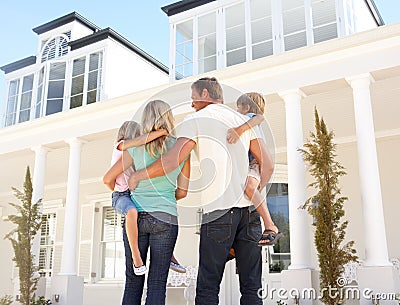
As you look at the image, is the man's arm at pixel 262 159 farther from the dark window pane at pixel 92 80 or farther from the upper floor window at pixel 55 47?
the upper floor window at pixel 55 47

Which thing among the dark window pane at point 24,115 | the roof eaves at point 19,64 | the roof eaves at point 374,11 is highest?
the roof eaves at point 19,64

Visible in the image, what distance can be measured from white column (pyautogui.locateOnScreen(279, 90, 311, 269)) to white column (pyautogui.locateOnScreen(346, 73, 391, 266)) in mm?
633

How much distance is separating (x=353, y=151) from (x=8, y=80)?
28.4 ft

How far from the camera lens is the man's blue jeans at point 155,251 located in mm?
1761

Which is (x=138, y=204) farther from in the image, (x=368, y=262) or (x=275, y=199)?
(x=275, y=199)

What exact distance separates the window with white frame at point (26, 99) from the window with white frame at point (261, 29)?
18.7 feet

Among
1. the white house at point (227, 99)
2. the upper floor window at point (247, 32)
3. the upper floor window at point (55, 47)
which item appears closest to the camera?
the white house at point (227, 99)

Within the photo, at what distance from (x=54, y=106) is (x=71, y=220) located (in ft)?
13.6

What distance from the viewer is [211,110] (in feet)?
5.60

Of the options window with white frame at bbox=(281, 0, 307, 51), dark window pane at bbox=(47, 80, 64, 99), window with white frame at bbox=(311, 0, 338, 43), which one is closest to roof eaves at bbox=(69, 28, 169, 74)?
dark window pane at bbox=(47, 80, 64, 99)

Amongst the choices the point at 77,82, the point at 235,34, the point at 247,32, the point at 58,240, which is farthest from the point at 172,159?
the point at 58,240

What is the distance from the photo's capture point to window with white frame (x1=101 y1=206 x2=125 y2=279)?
980 centimetres

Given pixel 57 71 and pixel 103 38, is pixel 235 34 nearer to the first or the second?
pixel 103 38

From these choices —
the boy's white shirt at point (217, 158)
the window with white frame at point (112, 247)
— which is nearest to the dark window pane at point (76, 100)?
the window with white frame at point (112, 247)
